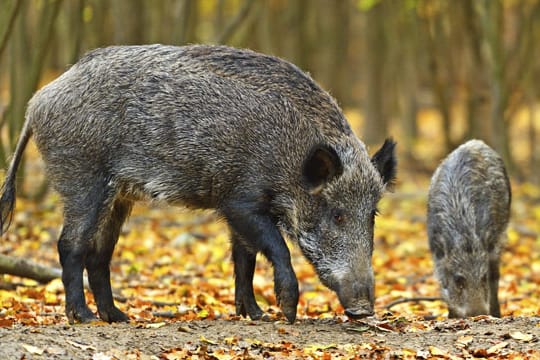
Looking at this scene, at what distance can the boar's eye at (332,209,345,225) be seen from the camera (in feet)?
24.1

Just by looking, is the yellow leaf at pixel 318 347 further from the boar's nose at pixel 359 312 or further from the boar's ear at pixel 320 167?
the boar's ear at pixel 320 167

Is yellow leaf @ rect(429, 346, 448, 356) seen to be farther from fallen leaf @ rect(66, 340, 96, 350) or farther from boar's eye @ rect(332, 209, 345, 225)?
fallen leaf @ rect(66, 340, 96, 350)

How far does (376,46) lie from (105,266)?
16.4 meters

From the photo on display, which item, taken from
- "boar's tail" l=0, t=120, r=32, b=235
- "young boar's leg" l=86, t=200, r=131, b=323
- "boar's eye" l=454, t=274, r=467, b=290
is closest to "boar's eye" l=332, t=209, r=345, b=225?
"young boar's leg" l=86, t=200, r=131, b=323

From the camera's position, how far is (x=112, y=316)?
7730 millimetres

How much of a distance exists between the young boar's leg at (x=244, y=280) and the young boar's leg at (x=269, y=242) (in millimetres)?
575

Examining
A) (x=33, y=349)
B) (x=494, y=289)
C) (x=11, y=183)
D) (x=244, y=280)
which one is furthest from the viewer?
(x=494, y=289)

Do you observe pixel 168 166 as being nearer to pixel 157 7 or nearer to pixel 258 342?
pixel 258 342

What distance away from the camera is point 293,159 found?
24.4 feet

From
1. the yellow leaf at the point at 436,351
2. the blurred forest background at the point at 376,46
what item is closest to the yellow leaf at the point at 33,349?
the yellow leaf at the point at 436,351

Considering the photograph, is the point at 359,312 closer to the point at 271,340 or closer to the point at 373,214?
the point at 271,340

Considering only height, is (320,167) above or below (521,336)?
above

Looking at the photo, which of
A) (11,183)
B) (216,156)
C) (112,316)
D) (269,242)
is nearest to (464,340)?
(269,242)

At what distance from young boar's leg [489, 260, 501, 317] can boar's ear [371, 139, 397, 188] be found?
78.2 inches
